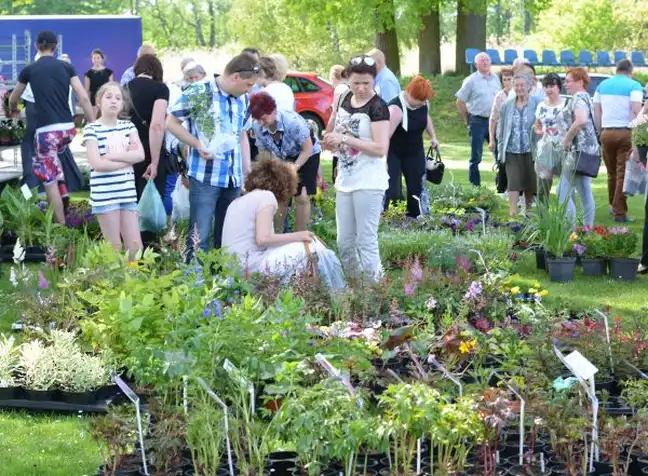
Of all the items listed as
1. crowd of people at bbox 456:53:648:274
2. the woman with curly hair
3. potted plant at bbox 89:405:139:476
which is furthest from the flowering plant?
potted plant at bbox 89:405:139:476

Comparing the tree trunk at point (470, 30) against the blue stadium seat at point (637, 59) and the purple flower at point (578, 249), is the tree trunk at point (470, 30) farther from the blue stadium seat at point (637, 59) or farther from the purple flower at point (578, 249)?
the purple flower at point (578, 249)

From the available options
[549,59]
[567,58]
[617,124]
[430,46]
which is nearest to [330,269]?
[617,124]

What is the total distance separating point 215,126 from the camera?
8148 mm

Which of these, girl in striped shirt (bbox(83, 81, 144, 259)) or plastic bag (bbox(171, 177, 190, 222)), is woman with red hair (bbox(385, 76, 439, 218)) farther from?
girl in striped shirt (bbox(83, 81, 144, 259))

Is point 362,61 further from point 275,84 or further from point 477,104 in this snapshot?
point 477,104

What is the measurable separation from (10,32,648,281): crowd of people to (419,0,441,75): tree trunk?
17682mm

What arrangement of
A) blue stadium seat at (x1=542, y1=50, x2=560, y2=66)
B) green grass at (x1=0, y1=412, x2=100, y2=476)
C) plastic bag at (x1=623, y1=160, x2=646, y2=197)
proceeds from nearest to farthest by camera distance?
green grass at (x1=0, y1=412, x2=100, y2=476), plastic bag at (x1=623, y1=160, x2=646, y2=197), blue stadium seat at (x1=542, y1=50, x2=560, y2=66)

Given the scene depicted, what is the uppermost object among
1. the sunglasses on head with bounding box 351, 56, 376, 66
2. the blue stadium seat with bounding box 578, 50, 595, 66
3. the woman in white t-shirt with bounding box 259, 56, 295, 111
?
the sunglasses on head with bounding box 351, 56, 376, 66

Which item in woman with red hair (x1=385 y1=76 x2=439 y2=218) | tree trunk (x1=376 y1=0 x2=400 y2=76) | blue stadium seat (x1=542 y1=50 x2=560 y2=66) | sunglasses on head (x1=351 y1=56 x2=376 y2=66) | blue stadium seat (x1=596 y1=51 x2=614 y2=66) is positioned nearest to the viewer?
sunglasses on head (x1=351 y1=56 x2=376 y2=66)

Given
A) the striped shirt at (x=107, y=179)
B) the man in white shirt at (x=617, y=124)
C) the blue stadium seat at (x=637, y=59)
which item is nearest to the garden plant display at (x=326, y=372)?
the striped shirt at (x=107, y=179)

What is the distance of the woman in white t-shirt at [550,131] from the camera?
36.0 feet

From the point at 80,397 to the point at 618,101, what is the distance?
26.4ft

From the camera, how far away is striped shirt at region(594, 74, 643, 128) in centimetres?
1251

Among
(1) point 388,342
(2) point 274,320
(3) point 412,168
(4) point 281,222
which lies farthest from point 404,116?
(2) point 274,320
